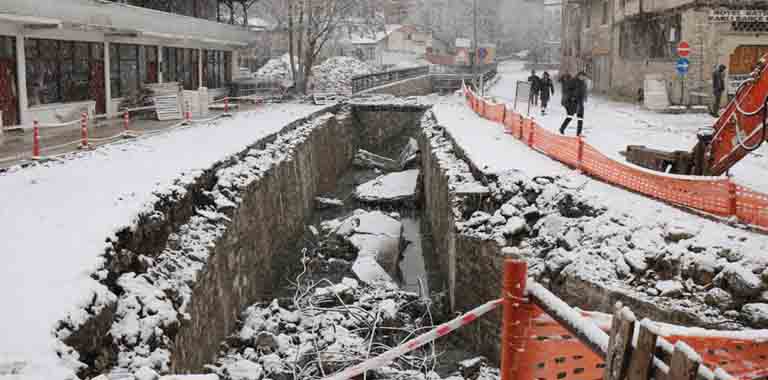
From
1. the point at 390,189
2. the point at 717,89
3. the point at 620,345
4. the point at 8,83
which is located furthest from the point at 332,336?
the point at 717,89

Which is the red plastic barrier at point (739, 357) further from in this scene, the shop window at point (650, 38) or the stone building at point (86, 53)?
→ the shop window at point (650, 38)

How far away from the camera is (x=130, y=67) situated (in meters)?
28.2

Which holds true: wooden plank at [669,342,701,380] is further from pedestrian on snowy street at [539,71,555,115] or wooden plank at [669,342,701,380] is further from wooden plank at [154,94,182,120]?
pedestrian on snowy street at [539,71,555,115]

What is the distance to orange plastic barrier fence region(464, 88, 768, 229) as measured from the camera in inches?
383

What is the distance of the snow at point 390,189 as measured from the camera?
22000mm

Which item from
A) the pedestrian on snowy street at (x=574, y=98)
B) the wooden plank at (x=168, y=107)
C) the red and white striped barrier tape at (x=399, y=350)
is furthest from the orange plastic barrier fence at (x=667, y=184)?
the wooden plank at (x=168, y=107)

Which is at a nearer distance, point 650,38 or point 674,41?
point 674,41

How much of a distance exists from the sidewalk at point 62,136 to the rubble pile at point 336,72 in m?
25.9

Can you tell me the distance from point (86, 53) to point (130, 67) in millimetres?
3333

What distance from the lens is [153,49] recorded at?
3012 cm

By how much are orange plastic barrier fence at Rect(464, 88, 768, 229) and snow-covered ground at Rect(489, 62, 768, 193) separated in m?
2.29

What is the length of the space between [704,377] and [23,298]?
5854mm

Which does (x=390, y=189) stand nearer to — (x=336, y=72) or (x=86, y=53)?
(x=86, y=53)

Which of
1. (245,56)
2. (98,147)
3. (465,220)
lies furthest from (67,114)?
(245,56)
